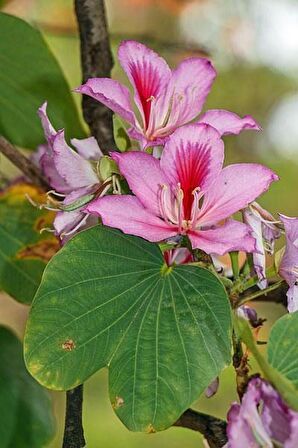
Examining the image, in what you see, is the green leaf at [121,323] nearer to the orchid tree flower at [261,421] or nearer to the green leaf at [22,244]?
the orchid tree flower at [261,421]

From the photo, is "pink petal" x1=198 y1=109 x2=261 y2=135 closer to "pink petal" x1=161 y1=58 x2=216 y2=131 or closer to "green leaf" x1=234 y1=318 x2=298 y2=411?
"pink petal" x1=161 y1=58 x2=216 y2=131

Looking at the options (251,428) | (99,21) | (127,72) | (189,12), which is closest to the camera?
(251,428)

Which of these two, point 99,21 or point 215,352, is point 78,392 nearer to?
point 215,352

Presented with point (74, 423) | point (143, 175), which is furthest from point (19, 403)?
point (143, 175)

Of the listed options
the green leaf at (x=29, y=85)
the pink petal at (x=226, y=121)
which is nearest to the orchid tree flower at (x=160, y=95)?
the pink petal at (x=226, y=121)

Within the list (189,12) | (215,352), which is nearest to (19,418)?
(215,352)

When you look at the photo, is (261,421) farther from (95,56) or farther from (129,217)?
(95,56)
